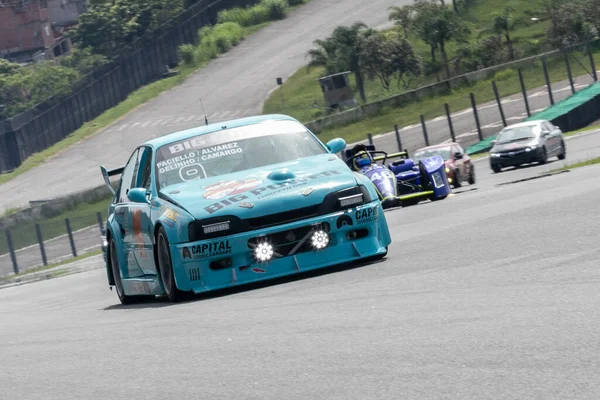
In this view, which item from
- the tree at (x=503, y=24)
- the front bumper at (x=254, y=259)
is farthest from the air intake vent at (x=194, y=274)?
the tree at (x=503, y=24)

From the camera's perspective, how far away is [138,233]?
12133 mm

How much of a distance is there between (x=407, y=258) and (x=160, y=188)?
2.39 meters

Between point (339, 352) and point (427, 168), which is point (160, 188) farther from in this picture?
point (427, 168)

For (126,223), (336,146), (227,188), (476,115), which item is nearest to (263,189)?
(227,188)

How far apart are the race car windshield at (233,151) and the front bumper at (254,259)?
130cm

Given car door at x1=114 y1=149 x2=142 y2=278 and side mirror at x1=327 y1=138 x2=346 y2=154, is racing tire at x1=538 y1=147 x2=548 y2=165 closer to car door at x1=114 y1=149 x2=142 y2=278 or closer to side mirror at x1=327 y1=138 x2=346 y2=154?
car door at x1=114 y1=149 x2=142 y2=278

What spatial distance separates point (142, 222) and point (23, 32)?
98216 millimetres

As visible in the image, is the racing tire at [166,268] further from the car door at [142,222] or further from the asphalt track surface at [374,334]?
the asphalt track surface at [374,334]

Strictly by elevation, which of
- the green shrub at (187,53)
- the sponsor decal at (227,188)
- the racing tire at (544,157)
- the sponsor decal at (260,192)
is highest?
the green shrub at (187,53)

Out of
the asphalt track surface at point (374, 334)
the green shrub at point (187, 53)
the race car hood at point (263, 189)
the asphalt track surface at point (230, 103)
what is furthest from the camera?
the green shrub at point (187, 53)

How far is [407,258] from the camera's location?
450 inches

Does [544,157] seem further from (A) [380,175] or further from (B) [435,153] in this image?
(A) [380,175]

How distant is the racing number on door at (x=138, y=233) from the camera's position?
1201cm

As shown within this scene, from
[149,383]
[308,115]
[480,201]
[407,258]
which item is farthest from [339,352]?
[308,115]
